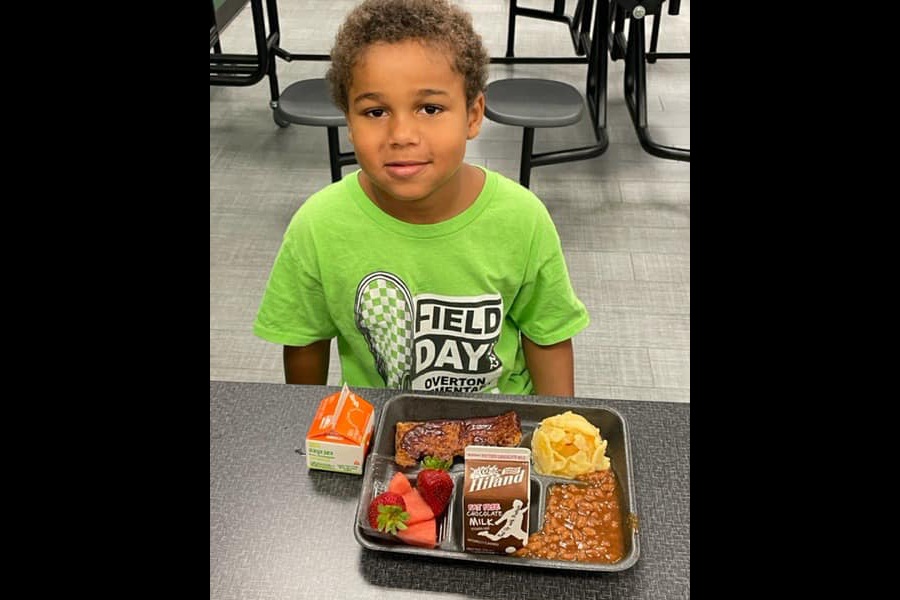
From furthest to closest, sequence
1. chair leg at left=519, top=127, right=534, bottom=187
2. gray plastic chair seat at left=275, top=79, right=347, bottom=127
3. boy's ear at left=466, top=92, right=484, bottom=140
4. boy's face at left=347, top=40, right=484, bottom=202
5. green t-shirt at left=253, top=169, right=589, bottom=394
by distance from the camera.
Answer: chair leg at left=519, top=127, right=534, bottom=187, gray plastic chair seat at left=275, top=79, right=347, bottom=127, green t-shirt at left=253, top=169, right=589, bottom=394, boy's ear at left=466, top=92, right=484, bottom=140, boy's face at left=347, top=40, right=484, bottom=202

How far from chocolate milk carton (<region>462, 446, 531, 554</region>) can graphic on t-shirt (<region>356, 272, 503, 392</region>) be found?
40cm

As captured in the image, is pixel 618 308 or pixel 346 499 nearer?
pixel 346 499

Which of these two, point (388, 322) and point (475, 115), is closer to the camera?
point (475, 115)

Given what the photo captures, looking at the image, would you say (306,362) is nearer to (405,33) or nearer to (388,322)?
(388,322)

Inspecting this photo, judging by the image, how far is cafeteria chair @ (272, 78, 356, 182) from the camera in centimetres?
301

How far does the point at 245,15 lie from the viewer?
5562 millimetres

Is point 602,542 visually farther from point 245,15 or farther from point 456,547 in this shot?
point 245,15

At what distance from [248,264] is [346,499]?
226 centimetres

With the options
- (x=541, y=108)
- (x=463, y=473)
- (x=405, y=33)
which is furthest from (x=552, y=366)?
(x=541, y=108)

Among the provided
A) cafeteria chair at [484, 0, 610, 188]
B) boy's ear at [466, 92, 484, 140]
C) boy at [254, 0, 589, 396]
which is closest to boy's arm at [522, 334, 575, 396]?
boy at [254, 0, 589, 396]

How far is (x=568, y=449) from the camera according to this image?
1.11 metres

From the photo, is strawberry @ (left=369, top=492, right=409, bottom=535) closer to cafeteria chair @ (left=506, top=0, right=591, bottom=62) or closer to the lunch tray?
the lunch tray

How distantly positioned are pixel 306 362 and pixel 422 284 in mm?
291
